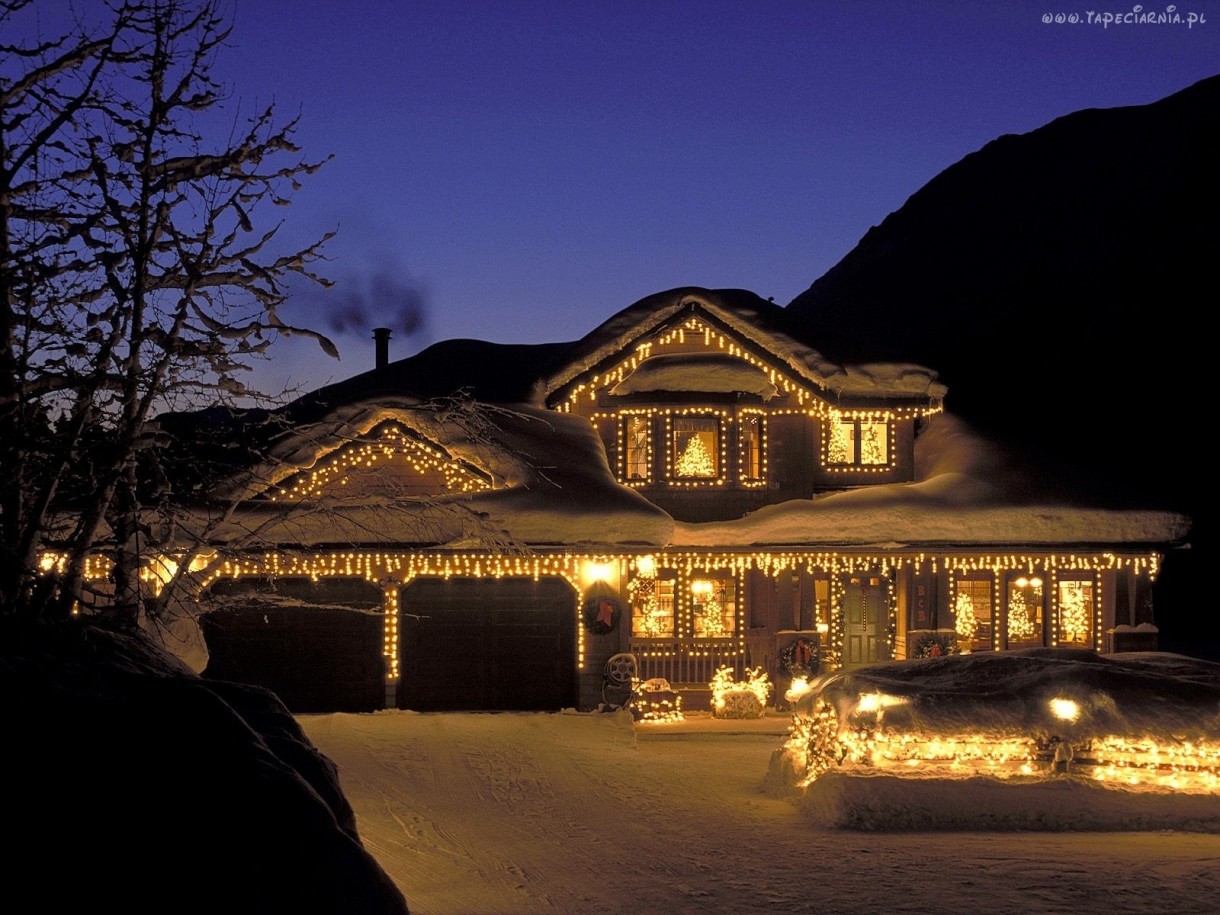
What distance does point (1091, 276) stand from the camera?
5825 cm

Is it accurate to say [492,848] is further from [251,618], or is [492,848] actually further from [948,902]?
[251,618]

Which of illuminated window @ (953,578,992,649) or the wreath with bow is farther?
illuminated window @ (953,578,992,649)

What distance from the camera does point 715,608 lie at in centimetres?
2297

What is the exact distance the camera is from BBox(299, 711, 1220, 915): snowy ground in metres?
9.09

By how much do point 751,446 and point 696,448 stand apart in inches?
44.4

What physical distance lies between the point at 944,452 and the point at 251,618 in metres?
14.4

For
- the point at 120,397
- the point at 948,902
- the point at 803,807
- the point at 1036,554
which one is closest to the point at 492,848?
the point at 803,807

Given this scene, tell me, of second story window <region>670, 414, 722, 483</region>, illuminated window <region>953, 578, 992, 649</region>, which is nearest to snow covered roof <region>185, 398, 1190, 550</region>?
second story window <region>670, 414, 722, 483</region>

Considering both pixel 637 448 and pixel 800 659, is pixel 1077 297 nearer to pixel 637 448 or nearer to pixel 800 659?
pixel 637 448

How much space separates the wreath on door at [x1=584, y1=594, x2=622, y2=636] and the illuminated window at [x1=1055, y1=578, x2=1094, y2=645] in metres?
10.1

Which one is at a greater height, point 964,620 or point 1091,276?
point 1091,276

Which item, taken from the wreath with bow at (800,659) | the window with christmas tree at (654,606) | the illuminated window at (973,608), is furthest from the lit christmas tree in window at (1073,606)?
the window with christmas tree at (654,606)

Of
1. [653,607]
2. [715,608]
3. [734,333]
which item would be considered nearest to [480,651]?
[653,607]

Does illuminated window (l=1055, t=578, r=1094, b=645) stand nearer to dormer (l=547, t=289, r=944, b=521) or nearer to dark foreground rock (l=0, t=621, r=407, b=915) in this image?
dormer (l=547, t=289, r=944, b=521)
